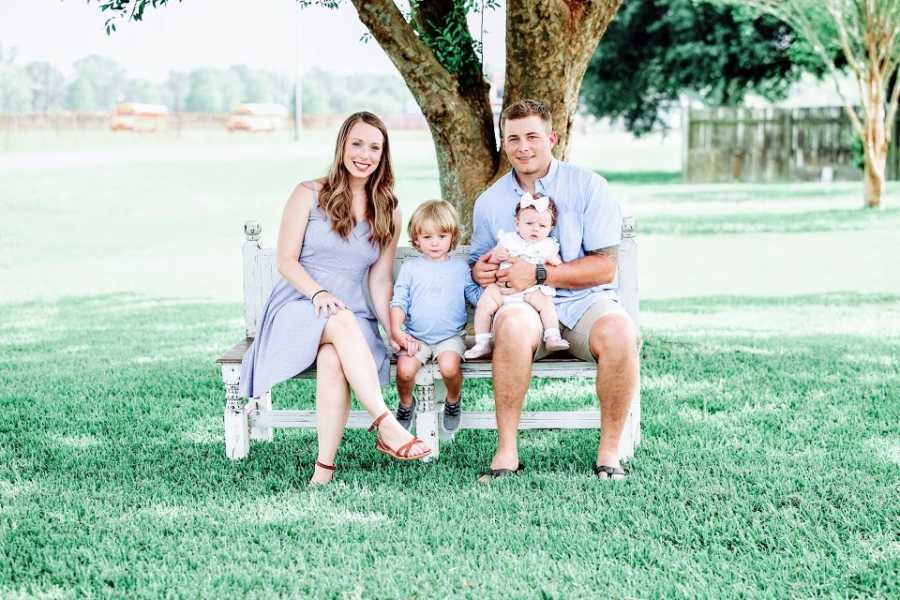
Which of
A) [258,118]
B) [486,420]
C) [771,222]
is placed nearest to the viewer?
[486,420]

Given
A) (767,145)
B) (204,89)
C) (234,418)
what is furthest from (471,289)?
(204,89)

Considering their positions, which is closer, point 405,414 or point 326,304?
point 326,304

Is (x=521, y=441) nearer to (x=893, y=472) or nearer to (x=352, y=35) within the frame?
(x=893, y=472)

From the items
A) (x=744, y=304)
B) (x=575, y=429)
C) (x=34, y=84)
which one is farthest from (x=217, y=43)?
(x=575, y=429)

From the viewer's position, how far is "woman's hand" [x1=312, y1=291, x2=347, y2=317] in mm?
4633

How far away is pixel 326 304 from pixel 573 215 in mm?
1126

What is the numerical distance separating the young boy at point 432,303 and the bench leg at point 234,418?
0.68 meters

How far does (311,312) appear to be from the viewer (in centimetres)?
466

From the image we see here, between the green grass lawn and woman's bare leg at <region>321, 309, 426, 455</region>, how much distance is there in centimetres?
18

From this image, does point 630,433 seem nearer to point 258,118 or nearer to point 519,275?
point 519,275

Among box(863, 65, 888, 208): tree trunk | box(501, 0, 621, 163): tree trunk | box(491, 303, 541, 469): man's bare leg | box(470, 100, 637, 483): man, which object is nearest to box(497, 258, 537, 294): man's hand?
box(470, 100, 637, 483): man

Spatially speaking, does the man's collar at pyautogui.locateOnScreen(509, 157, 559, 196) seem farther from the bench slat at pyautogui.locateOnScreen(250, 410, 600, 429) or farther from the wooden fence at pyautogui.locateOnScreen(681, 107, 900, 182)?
the wooden fence at pyautogui.locateOnScreen(681, 107, 900, 182)

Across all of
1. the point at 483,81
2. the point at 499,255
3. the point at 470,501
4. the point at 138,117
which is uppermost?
the point at 138,117

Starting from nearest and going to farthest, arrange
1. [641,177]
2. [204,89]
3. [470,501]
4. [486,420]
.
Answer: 1. [470,501]
2. [486,420]
3. [641,177]
4. [204,89]
